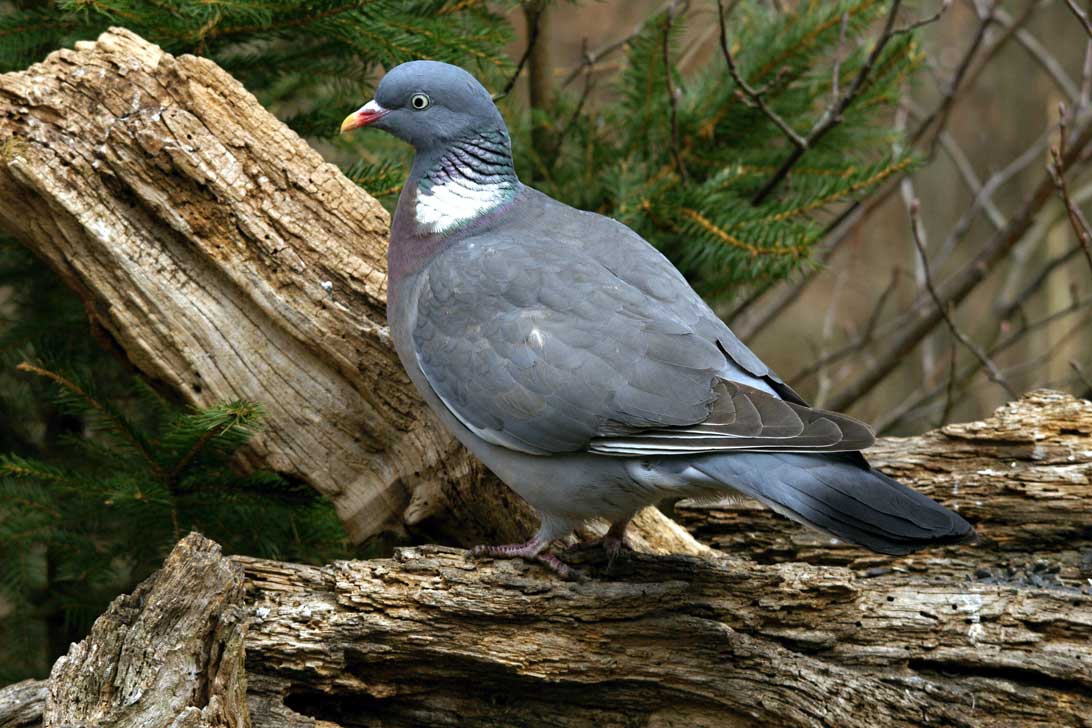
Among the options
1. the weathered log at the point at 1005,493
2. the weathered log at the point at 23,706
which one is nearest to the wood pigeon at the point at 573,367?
the weathered log at the point at 1005,493

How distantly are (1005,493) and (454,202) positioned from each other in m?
2.06

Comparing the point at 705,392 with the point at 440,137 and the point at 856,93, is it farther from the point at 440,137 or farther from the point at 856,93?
the point at 856,93

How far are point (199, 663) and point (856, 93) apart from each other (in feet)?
12.0

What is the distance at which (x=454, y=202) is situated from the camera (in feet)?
12.3

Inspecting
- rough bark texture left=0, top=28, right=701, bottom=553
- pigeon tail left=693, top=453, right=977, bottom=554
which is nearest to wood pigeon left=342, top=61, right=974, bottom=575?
pigeon tail left=693, top=453, right=977, bottom=554

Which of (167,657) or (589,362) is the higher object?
(589,362)

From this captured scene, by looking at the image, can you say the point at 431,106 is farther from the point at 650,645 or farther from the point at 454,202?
the point at 650,645

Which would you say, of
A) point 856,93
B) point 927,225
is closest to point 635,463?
point 856,93

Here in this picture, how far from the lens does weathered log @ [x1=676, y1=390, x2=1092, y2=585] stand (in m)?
3.58

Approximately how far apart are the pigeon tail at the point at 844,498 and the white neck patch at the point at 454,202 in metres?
1.19

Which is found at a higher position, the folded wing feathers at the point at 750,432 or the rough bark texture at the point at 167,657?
the folded wing feathers at the point at 750,432

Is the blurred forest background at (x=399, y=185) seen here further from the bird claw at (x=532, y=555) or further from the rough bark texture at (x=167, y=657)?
the bird claw at (x=532, y=555)

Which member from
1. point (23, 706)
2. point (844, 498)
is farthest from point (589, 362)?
point (23, 706)

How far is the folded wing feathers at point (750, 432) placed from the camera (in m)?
3.01
